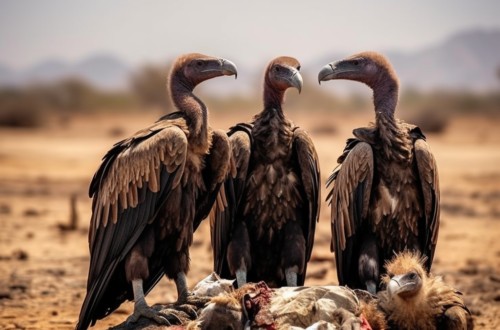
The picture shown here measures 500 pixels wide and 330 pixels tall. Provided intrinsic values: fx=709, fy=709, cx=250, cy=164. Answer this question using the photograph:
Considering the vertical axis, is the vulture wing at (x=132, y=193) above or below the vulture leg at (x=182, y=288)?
above

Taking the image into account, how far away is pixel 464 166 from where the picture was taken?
23.1m

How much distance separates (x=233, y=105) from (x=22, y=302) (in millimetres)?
62166

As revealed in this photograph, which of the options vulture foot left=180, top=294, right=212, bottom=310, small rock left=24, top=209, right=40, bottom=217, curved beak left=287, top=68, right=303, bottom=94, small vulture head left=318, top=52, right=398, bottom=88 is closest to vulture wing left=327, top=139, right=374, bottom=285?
small vulture head left=318, top=52, right=398, bottom=88

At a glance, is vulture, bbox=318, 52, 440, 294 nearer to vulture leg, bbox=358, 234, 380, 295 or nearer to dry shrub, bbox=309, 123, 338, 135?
vulture leg, bbox=358, 234, 380, 295

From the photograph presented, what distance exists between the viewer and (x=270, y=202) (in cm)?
674

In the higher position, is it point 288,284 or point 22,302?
point 288,284

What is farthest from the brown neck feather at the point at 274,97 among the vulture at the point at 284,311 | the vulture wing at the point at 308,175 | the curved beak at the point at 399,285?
the curved beak at the point at 399,285

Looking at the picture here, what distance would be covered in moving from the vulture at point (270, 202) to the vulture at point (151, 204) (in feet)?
1.76

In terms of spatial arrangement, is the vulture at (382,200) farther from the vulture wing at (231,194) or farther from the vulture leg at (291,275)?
the vulture wing at (231,194)

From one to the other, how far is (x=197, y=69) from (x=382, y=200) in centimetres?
205

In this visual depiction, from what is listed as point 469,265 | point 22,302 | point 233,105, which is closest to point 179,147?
point 22,302

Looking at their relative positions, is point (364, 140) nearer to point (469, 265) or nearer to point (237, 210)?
point (237, 210)

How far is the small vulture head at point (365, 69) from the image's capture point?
6820mm

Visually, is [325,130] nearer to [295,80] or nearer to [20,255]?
[20,255]
